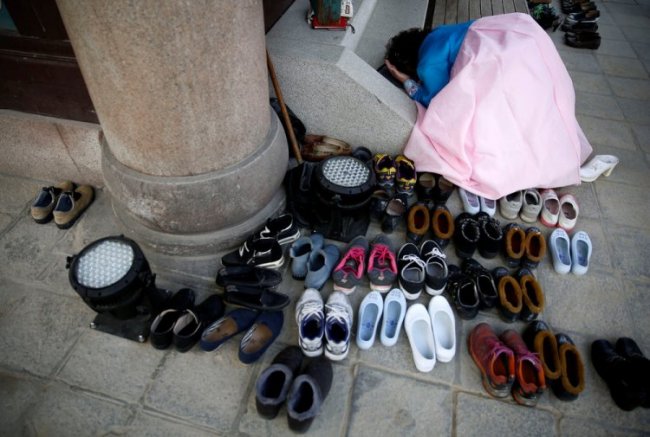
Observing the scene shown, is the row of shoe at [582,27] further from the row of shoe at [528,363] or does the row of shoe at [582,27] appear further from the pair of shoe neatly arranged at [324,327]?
the pair of shoe neatly arranged at [324,327]

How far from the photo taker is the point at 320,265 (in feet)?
9.16

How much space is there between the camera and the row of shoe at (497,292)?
100.0 inches

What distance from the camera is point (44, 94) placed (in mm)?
2988

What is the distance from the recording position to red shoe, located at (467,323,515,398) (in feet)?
7.16

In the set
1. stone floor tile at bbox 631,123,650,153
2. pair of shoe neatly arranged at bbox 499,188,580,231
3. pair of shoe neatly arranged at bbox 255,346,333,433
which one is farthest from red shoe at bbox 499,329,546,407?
stone floor tile at bbox 631,123,650,153

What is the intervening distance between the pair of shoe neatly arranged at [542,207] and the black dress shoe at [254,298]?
7.03 feet

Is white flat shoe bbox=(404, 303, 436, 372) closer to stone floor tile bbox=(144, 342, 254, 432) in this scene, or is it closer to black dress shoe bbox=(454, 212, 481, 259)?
black dress shoe bbox=(454, 212, 481, 259)

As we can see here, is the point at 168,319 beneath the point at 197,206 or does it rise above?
beneath

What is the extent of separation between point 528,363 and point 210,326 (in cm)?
203

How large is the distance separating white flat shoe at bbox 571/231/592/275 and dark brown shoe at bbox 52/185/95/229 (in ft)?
13.7

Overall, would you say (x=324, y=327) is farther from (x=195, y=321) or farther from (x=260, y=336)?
(x=195, y=321)

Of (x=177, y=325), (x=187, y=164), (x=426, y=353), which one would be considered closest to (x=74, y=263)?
(x=177, y=325)

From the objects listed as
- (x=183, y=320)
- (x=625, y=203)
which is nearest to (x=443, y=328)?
(x=183, y=320)

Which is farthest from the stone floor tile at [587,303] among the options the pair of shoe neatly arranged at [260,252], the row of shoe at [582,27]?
the row of shoe at [582,27]
